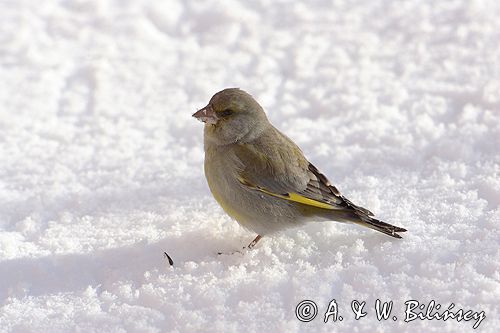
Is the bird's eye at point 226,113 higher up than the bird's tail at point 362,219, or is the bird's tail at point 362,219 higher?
the bird's eye at point 226,113

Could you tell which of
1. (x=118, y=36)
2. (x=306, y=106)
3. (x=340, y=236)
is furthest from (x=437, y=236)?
(x=118, y=36)

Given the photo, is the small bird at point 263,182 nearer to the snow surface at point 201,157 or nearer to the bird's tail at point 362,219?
the bird's tail at point 362,219

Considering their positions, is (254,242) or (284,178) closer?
(284,178)

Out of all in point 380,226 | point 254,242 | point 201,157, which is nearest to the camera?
point 380,226

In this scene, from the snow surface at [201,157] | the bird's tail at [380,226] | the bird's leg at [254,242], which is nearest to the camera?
the snow surface at [201,157]

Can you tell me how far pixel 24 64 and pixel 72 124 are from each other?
1.02 meters

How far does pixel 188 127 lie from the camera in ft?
17.5

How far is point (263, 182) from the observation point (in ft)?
12.2

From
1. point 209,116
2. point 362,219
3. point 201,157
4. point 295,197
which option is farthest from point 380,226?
point 201,157

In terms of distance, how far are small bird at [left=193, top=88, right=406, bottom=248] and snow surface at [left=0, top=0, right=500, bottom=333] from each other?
6.2 inches

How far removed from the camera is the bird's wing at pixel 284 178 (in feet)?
12.2

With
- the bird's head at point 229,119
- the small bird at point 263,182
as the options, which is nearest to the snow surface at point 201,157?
the small bird at point 263,182

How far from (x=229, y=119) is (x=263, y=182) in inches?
17.6

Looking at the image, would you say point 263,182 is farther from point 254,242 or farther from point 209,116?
point 209,116
